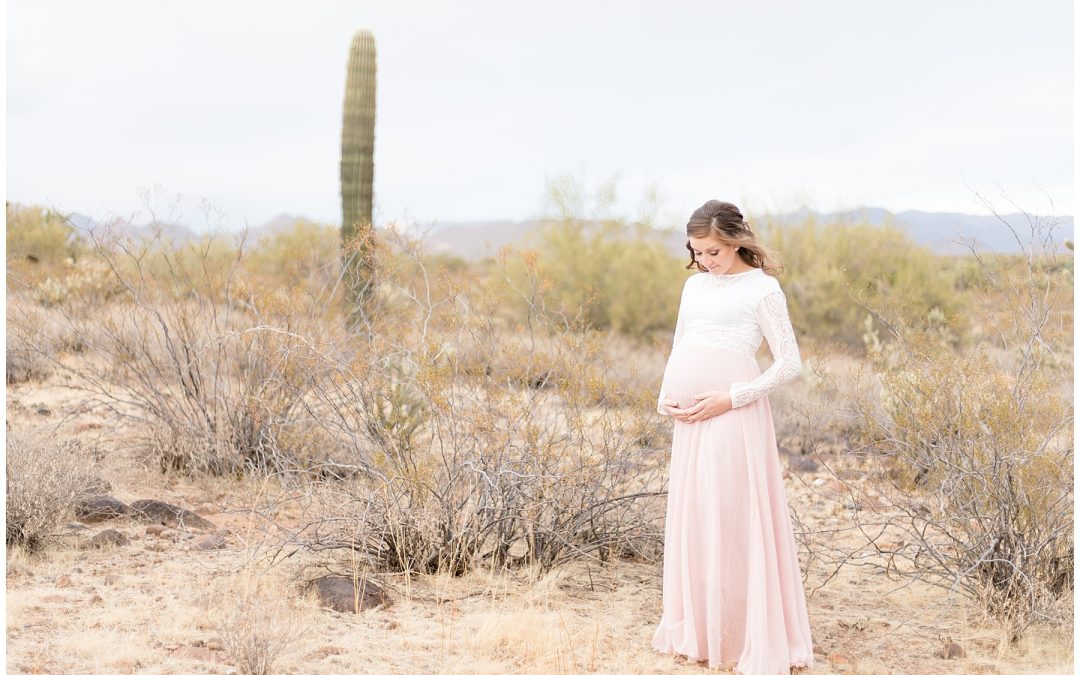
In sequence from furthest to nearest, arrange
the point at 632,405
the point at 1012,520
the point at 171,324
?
the point at 171,324, the point at 632,405, the point at 1012,520

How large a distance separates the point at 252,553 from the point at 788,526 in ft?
8.88

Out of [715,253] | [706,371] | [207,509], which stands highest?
[715,253]

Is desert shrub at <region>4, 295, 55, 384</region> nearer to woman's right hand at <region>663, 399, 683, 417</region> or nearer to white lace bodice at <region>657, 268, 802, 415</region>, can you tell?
woman's right hand at <region>663, 399, 683, 417</region>

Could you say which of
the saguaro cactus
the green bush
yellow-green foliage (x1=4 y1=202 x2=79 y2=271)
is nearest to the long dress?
the saguaro cactus

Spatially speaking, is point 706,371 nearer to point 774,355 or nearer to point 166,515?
point 774,355

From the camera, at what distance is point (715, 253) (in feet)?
12.4

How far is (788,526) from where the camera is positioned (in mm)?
3834

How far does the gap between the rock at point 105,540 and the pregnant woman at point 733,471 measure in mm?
3179

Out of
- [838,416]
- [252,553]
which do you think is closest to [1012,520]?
[252,553]

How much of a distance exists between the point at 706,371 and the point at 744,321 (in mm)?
233

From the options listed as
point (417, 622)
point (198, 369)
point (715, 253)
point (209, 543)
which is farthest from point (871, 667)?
point (198, 369)

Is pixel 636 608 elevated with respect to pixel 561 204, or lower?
lower

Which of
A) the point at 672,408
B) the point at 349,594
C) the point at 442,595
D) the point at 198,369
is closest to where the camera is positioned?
the point at 672,408

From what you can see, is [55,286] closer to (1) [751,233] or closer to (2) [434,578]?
(2) [434,578]
